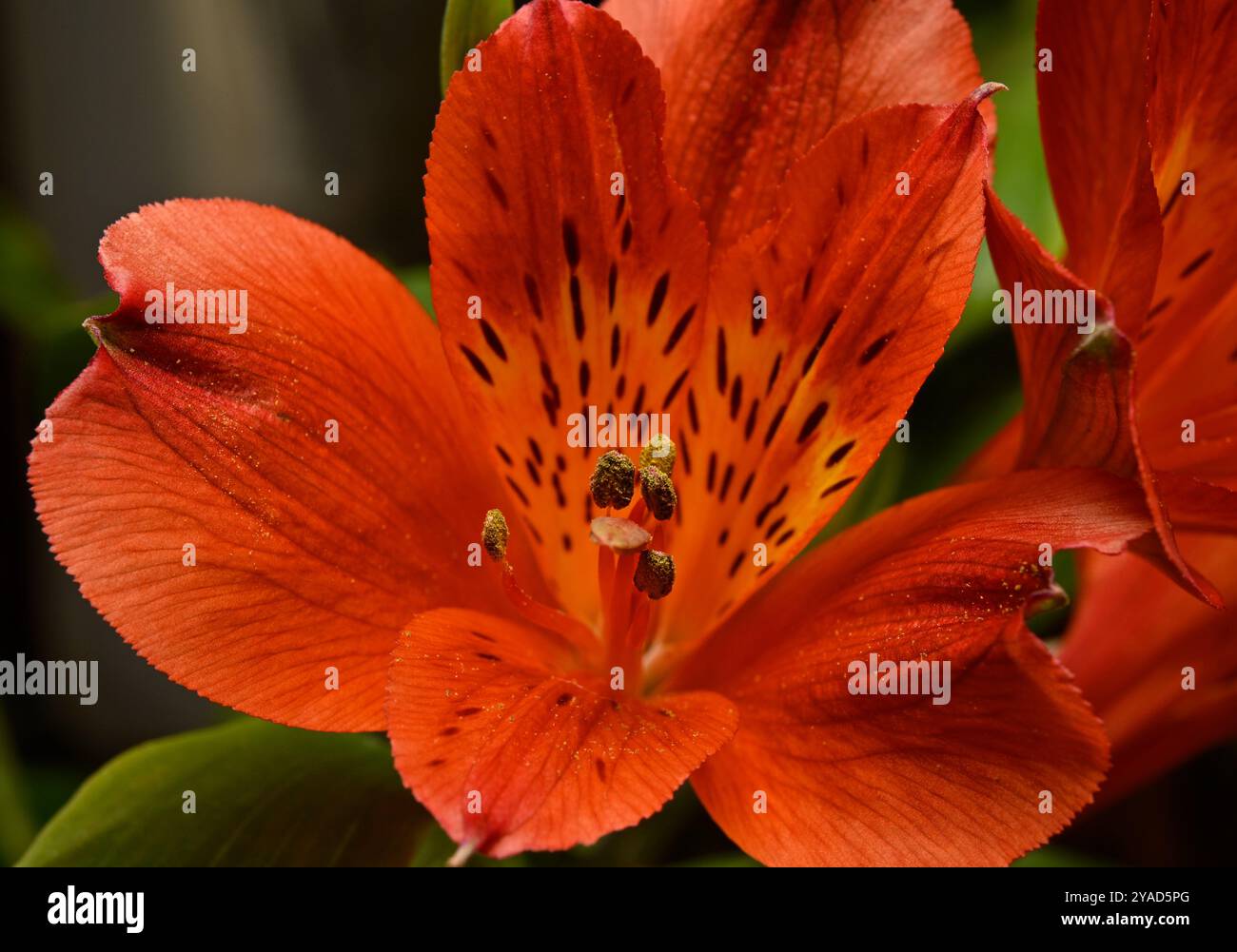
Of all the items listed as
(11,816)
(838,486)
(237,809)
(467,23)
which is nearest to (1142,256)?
(838,486)

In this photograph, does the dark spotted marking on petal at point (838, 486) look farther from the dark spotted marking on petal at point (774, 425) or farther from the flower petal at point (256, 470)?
the flower petal at point (256, 470)

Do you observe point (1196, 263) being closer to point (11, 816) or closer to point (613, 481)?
point (613, 481)

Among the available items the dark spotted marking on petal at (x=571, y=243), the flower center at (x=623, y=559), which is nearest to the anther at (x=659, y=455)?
the flower center at (x=623, y=559)

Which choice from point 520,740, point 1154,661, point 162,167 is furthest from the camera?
point 162,167

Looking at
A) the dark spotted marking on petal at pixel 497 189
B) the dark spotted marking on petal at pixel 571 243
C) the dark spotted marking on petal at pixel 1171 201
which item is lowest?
the dark spotted marking on petal at pixel 571 243
